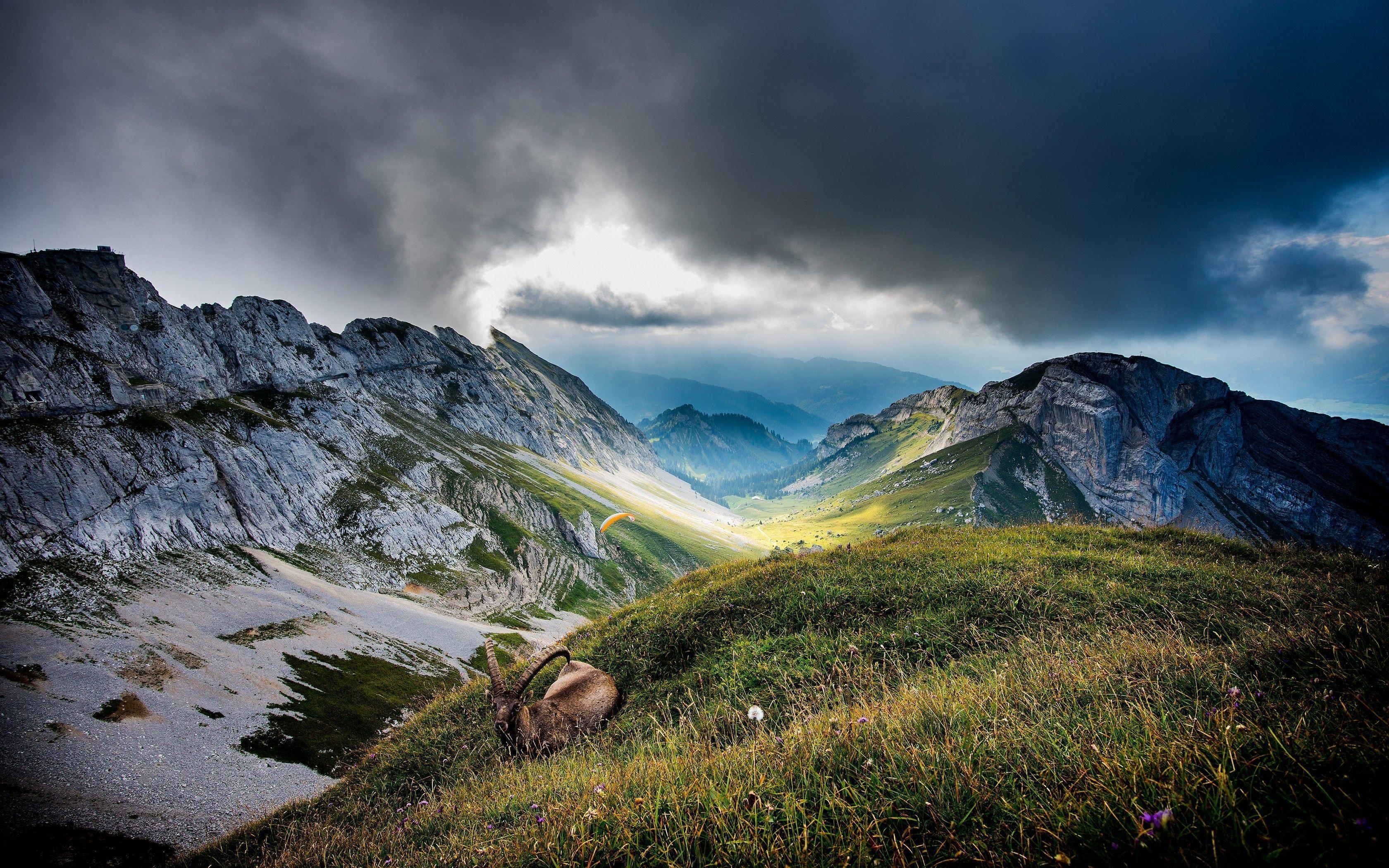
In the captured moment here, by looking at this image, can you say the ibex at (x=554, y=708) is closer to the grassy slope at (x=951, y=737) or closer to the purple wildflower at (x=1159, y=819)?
the grassy slope at (x=951, y=737)

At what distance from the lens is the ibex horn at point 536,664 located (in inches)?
413

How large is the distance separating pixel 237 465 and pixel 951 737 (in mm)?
122117

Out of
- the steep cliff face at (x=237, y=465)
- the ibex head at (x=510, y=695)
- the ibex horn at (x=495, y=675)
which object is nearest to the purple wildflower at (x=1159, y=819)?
the ibex head at (x=510, y=695)

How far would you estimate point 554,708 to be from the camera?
9594 millimetres

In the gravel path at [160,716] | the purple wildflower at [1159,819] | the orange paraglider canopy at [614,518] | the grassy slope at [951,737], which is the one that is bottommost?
the gravel path at [160,716]

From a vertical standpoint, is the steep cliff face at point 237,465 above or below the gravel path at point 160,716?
above

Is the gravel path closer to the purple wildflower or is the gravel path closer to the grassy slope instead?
the grassy slope

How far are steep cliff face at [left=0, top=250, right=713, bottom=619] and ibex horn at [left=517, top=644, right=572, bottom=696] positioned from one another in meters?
80.5

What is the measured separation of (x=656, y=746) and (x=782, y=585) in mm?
6287

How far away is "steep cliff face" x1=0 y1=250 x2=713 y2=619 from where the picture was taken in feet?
224

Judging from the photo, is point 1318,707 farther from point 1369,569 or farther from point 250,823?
point 250,823

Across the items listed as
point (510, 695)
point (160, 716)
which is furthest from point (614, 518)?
point (160, 716)

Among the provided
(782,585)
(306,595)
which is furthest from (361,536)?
(782,585)

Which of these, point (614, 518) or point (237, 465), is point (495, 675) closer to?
point (614, 518)
